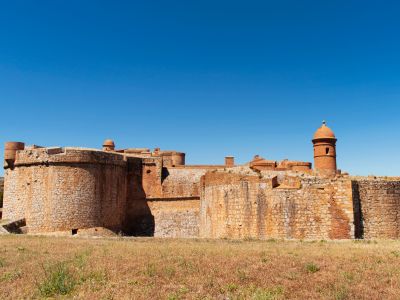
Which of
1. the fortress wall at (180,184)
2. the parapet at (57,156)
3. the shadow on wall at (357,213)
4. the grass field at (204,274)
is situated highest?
the parapet at (57,156)

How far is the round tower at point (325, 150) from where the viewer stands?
29003 millimetres

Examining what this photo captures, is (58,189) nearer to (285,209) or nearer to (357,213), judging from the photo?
(285,209)

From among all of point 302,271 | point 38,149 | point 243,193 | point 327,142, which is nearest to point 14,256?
point 302,271

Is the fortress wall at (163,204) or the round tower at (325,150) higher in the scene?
A: the round tower at (325,150)

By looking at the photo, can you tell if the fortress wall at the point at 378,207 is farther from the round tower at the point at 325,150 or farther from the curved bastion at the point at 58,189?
the curved bastion at the point at 58,189

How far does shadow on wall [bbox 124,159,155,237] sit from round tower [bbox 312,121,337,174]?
12398 mm

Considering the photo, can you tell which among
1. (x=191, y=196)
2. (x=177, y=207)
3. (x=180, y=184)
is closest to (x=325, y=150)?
(x=191, y=196)

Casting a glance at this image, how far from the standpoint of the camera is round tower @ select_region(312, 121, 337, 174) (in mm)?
29003

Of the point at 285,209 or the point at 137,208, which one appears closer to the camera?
the point at 285,209

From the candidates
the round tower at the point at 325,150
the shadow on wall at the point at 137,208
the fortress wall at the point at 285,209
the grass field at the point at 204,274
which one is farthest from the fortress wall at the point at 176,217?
the grass field at the point at 204,274

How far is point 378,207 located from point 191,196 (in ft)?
48.0

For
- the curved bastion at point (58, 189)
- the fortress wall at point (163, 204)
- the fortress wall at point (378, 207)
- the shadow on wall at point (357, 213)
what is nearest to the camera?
the shadow on wall at point (357, 213)

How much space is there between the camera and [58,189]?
960 inches

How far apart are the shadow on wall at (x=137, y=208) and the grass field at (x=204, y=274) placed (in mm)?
16899
